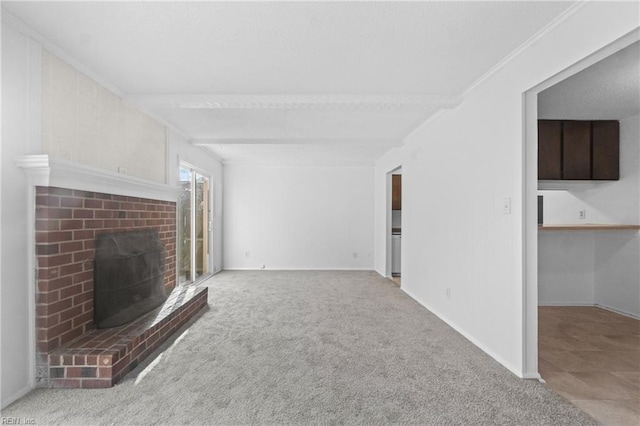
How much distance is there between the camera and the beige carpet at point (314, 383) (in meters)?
1.86

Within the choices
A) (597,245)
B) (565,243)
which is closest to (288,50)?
(565,243)

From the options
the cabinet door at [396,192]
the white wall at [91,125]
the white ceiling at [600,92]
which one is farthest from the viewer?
the cabinet door at [396,192]

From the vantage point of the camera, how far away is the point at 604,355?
8.80ft

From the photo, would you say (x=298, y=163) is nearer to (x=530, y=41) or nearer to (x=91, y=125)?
(x=91, y=125)

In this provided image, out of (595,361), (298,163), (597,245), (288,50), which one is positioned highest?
(288,50)

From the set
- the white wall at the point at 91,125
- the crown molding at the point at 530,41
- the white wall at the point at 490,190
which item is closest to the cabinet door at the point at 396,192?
the white wall at the point at 490,190

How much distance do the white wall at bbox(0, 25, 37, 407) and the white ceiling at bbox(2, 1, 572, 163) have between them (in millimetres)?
308

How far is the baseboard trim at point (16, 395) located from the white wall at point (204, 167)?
2651mm

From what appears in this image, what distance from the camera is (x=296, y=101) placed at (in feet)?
10.6

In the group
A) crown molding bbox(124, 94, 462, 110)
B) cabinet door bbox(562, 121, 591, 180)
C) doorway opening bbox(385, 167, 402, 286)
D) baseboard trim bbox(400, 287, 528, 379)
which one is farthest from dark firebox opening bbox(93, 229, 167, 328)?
cabinet door bbox(562, 121, 591, 180)

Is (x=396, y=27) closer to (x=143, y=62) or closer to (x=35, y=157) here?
(x=143, y=62)

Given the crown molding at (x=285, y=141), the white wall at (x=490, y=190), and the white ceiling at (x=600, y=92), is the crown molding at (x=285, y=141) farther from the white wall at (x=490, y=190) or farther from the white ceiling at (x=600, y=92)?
the white ceiling at (x=600, y=92)

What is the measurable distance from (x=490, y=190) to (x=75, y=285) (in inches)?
137

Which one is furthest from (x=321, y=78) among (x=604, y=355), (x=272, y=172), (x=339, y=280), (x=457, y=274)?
(x=272, y=172)
